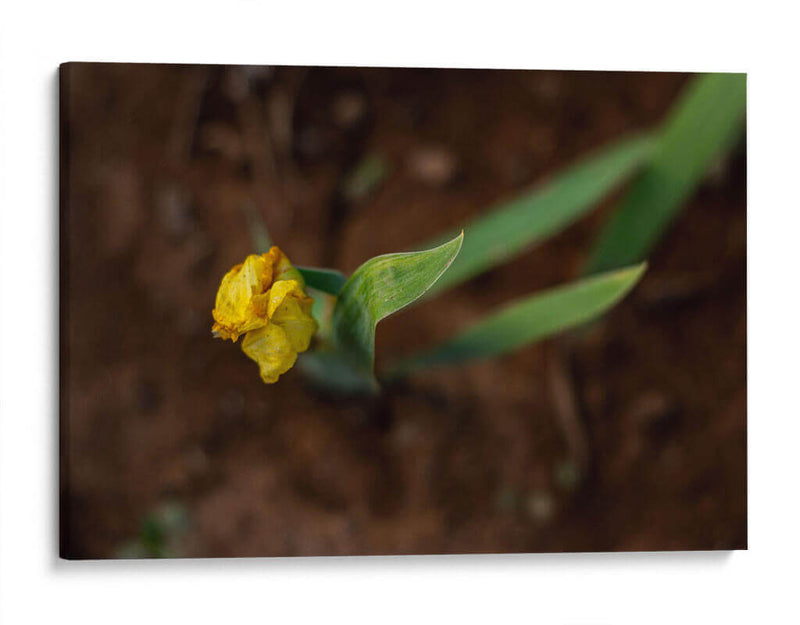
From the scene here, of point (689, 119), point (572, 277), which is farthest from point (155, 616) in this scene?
point (689, 119)

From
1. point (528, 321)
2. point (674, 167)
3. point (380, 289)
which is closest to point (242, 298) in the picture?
point (380, 289)

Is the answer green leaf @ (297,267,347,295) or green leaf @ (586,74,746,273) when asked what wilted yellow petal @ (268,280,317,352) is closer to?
green leaf @ (297,267,347,295)

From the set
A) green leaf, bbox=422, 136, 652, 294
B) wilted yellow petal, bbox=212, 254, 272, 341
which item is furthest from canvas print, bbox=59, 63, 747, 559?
wilted yellow petal, bbox=212, 254, 272, 341

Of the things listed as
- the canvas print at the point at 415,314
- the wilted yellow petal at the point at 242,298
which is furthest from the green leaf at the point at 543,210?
the wilted yellow petal at the point at 242,298

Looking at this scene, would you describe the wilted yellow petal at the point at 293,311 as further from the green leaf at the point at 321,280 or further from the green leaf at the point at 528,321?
the green leaf at the point at 528,321

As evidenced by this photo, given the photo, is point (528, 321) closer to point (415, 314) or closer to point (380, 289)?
point (415, 314)
